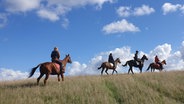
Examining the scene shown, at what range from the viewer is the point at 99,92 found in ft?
75.9

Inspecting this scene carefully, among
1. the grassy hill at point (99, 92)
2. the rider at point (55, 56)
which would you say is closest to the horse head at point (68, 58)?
the rider at point (55, 56)

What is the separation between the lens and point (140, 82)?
27234 mm

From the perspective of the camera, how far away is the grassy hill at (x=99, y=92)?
21125 millimetres

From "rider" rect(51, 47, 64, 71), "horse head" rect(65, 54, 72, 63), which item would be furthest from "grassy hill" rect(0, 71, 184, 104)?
"horse head" rect(65, 54, 72, 63)

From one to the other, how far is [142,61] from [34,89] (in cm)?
1843

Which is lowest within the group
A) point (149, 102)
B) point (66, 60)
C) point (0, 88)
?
point (149, 102)

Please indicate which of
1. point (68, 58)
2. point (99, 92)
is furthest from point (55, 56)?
point (99, 92)

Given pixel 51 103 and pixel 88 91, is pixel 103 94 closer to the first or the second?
pixel 88 91

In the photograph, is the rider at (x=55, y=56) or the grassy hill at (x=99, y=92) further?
the rider at (x=55, y=56)

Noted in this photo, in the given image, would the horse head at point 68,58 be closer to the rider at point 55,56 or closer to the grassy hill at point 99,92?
the rider at point 55,56

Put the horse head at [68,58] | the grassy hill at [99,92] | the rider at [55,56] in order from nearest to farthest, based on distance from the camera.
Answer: the grassy hill at [99,92] → the rider at [55,56] → the horse head at [68,58]

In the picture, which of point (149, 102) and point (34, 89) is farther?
point (34, 89)

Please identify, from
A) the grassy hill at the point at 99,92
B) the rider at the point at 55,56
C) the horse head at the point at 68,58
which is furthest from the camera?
the horse head at the point at 68,58

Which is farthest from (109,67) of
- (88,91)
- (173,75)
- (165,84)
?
(88,91)
